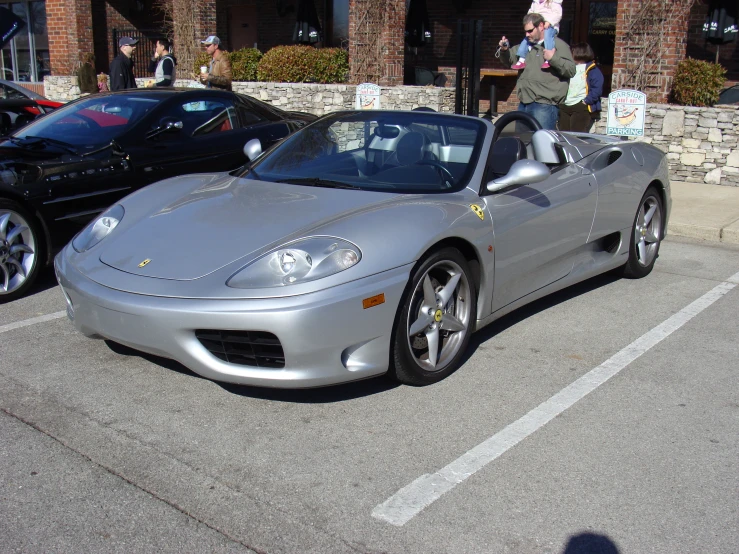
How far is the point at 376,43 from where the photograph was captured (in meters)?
14.8

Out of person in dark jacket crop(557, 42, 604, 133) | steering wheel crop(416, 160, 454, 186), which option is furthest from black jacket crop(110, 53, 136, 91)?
steering wheel crop(416, 160, 454, 186)

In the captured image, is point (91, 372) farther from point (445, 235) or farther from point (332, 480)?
Result: point (445, 235)

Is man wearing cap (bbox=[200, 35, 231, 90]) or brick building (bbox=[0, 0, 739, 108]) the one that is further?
brick building (bbox=[0, 0, 739, 108])

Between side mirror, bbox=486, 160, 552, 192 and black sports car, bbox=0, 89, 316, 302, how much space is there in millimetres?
3120

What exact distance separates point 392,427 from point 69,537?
1.44m

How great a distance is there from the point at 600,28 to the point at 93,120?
1274cm

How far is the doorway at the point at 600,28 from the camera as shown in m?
16.6

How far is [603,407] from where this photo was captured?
3.96 metres

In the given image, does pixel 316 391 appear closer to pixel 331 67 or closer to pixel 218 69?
pixel 218 69

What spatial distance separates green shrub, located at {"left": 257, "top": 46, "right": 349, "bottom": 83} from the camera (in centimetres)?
1513

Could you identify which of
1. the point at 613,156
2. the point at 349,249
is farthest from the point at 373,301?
the point at 613,156

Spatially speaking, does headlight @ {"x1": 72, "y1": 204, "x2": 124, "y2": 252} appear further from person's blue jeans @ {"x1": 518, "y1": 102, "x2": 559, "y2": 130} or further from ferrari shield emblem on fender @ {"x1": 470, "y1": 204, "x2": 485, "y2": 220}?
person's blue jeans @ {"x1": 518, "y1": 102, "x2": 559, "y2": 130}

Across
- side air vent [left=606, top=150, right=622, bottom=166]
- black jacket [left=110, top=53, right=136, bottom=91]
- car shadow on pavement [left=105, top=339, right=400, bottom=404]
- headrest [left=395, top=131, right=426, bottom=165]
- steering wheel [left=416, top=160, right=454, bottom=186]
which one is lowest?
car shadow on pavement [left=105, top=339, right=400, bottom=404]

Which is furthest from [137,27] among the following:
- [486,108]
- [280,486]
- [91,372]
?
[280,486]
